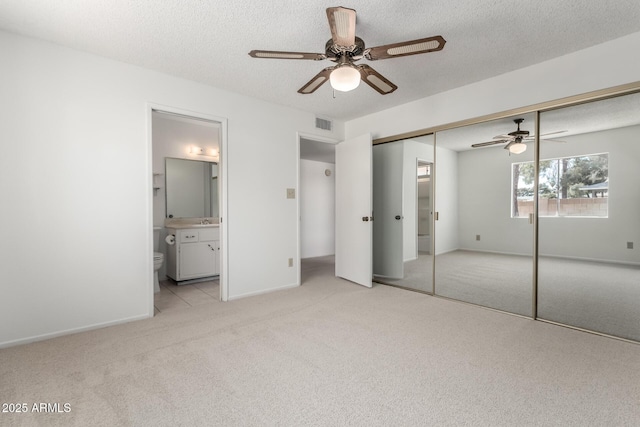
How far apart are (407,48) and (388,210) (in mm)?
2662

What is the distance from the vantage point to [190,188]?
→ 15.6 feet

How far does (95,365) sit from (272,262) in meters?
2.10

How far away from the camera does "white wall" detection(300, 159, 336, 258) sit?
259 inches

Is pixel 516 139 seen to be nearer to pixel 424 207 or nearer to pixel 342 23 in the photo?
pixel 424 207

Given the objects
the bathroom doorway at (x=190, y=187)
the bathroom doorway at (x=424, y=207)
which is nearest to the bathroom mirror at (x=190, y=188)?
the bathroom doorway at (x=190, y=187)

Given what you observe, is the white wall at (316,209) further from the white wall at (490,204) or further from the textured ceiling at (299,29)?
the textured ceiling at (299,29)

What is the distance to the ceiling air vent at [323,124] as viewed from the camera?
4.29 m

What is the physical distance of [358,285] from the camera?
408 centimetres

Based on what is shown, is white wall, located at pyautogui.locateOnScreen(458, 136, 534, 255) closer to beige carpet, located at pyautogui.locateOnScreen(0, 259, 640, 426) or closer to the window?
the window

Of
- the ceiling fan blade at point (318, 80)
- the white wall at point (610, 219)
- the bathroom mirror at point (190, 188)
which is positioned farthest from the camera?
the bathroom mirror at point (190, 188)

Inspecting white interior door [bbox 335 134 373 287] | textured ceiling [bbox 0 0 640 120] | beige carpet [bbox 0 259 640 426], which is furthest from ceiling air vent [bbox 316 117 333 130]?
beige carpet [bbox 0 259 640 426]

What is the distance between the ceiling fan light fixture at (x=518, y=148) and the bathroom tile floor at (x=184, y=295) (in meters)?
3.76

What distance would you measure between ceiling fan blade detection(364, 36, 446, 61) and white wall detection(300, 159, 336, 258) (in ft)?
15.2

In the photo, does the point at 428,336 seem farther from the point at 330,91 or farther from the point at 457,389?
the point at 330,91
